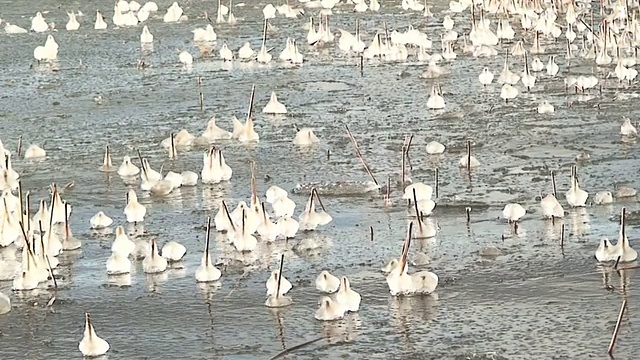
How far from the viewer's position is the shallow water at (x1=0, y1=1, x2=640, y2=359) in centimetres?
445

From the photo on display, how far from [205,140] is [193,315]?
301 cm

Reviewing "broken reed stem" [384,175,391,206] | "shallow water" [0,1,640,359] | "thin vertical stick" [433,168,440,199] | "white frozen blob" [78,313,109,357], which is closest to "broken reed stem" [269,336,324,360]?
"shallow water" [0,1,640,359]

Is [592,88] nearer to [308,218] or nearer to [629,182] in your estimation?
[629,182]

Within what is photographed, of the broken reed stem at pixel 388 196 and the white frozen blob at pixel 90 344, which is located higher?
the broken reed stem at pixel 388 196

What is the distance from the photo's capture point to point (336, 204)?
20.2 ft

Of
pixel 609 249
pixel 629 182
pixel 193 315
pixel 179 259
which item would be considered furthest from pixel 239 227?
pixel 629 182

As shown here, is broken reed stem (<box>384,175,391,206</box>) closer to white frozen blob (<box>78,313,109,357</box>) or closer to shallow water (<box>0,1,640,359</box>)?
shallow water (<box>0,1,640,359</box>)

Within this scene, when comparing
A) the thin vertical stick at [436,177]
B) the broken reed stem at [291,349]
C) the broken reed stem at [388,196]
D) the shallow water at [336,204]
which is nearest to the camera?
the broken reed stem at [291,349]

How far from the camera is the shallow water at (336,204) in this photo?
445 centimetres

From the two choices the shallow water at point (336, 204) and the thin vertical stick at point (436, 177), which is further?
the thin vertical stick at point (436, 177)

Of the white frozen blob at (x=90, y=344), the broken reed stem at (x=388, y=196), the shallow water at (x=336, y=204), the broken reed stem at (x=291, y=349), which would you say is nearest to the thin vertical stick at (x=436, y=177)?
the shallow water at (x=336, y=204)

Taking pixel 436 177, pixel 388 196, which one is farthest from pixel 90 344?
pixel 436 177

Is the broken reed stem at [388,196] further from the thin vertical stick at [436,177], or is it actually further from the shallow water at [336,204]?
the thin vertical stick at [436,177]

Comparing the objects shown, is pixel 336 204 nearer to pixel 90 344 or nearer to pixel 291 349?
pixel 291 349
